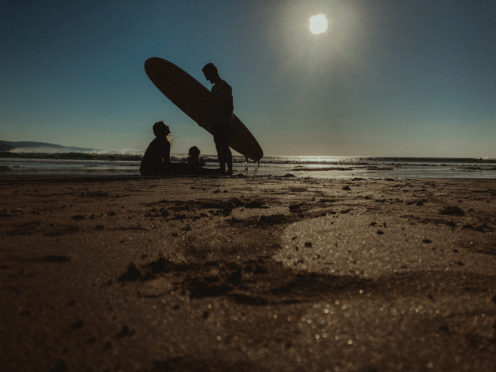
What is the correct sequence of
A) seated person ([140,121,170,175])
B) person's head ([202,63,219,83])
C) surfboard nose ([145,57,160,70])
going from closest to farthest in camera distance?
person's head ([202,63,219,83])
seated person ([140,121,170,175])
surfboard nose ([145,57,160,70])

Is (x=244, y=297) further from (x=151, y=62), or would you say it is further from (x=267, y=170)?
(x=267, y=170)

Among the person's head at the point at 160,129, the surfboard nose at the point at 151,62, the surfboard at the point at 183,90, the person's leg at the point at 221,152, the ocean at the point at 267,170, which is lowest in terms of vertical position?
the ocean at the point at 267,170

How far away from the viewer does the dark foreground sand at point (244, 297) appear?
621 mm

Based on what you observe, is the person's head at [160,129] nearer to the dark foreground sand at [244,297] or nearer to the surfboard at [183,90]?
the surfboard at [183,90]

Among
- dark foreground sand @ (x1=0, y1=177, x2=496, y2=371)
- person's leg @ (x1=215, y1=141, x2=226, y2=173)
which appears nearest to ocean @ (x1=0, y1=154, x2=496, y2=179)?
person's leg @ (x1=215, y1=141, x2=226, y2=173)

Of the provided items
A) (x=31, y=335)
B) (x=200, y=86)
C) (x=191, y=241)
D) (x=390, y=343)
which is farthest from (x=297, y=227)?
(x=200, y=86)

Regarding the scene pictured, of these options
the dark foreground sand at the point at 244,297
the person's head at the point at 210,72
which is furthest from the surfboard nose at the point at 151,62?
the dark foreground sand at the point at 244,297

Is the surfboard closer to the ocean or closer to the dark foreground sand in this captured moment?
the ocean

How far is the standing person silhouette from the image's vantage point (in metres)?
6.50

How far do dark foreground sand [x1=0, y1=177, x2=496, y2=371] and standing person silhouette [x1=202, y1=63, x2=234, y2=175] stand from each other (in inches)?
206

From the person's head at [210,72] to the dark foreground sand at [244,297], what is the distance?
211 inches

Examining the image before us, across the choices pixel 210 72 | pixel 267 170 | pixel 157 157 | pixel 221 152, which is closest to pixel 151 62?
pixel 210 72

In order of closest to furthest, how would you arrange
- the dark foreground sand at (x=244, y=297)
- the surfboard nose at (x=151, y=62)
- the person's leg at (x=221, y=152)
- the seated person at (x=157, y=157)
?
1. the dark foreground sand at (x=244, y=297)
2. the seated person at (x=157, y=157)
3. the person's leg at (x=221, y=152)
4. the surfboard nose at (x=151, y=62)

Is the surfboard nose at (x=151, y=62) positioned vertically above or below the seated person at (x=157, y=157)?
above
